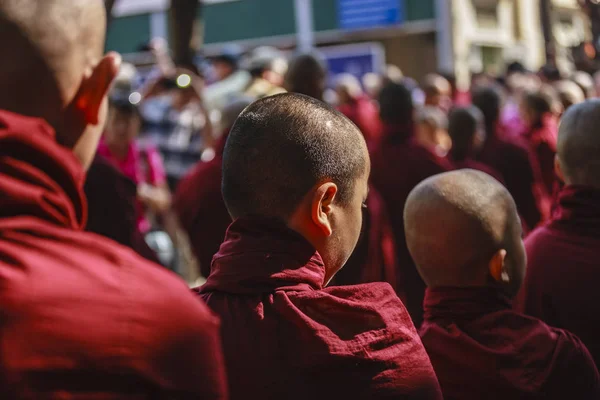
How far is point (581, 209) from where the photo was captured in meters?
2.70

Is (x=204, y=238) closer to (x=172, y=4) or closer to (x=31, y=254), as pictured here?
(x=31, y=254)

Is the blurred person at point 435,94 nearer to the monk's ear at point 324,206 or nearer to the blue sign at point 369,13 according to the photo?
the monk's ear at point 324,206

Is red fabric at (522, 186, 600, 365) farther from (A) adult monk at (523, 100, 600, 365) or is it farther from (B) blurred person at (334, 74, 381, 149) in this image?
(B) blurred person at (334, 74, 381, 149)

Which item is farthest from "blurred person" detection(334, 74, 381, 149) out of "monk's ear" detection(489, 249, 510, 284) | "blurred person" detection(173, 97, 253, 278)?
"monk's ear" detection(489, 249, 510, 284)

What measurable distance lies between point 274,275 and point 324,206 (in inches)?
8.2

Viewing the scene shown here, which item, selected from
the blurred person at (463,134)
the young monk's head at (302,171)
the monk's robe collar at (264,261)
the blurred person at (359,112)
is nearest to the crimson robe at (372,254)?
the blurred person at (359,112)

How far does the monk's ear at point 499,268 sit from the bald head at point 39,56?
1.28 meters

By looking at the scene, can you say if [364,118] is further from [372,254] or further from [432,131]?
[372,254]

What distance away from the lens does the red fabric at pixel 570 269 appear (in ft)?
8.45

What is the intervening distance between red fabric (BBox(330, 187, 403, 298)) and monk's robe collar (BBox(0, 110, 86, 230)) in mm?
2908

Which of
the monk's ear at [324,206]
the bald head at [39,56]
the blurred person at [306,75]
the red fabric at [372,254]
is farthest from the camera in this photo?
the blurred person at [306,75]

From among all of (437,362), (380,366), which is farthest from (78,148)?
(437,362)

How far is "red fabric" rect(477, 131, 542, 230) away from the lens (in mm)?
5504

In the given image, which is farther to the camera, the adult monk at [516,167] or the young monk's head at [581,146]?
the adult monk at [516,167]
